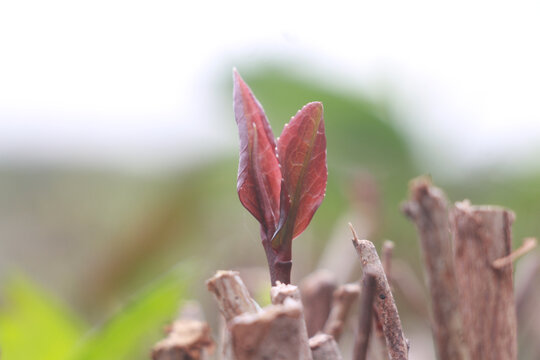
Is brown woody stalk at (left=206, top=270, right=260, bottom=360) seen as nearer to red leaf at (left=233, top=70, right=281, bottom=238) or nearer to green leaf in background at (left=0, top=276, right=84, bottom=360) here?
red leaf at (left=233, top=70, right=281, bottom=238)

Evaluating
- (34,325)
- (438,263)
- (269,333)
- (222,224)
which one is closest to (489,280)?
(438,263)

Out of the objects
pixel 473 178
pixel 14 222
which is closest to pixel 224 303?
A: pixel 473 178

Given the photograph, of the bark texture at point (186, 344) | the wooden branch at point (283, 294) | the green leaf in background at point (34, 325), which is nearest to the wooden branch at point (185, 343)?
the bark texture at point (186, 344)

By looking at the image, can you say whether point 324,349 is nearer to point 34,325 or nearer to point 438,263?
point 438,263

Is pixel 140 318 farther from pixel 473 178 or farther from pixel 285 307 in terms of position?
pixel 473 178

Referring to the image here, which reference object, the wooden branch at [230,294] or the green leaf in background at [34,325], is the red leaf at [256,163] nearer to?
the wooden branch at [230,294]

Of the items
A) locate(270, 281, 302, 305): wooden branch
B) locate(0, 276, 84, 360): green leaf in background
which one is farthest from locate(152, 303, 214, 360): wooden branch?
locate(0, 276, 84, 360): green leaf in background
